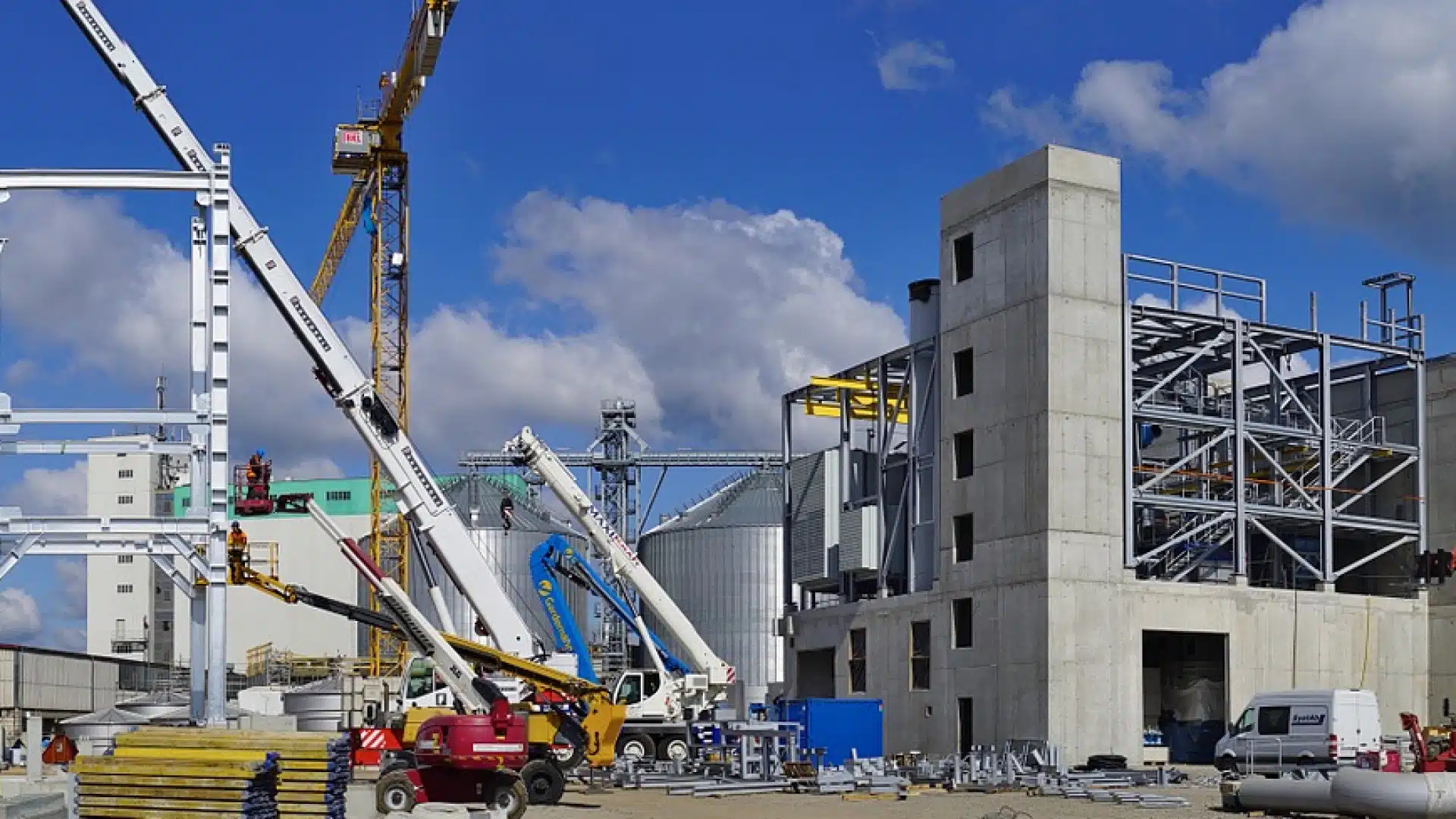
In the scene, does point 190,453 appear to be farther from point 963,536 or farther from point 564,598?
point 963,536

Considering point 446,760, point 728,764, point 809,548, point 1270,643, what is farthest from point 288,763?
point 809,548

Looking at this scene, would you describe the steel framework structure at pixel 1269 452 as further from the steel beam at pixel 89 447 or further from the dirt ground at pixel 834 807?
the steel beam at pixel 89 447

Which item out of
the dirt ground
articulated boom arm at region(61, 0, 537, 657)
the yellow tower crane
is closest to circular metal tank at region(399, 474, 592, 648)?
the yellow tower crane

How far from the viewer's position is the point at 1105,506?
1794 inches

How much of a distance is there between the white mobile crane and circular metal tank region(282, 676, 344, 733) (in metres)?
7.92

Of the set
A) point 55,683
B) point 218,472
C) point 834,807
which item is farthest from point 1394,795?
point 55,683

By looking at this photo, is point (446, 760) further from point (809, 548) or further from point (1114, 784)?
point (809, 548)

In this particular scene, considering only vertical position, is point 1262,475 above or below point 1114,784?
above

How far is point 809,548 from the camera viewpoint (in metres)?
56.8

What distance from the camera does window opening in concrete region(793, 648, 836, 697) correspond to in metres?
57.8

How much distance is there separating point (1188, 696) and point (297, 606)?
6640 cm

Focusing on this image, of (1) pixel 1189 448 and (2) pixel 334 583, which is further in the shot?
(2) pixel 334 583

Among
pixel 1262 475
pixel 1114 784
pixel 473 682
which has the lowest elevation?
pixel 1114 784

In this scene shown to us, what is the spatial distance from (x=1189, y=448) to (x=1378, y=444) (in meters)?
6.17
